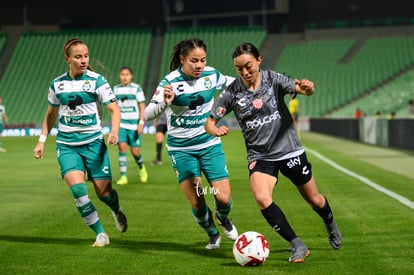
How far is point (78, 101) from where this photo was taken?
931 cm

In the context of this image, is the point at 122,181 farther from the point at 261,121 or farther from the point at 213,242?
the point at 261,121

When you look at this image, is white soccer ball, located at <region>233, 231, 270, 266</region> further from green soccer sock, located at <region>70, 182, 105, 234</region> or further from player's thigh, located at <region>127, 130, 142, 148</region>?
player's thigh, located at <region>127, 130, 142, 148</region>

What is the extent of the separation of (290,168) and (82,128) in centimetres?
256

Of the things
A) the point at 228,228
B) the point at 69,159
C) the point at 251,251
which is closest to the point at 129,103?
the point at 69,159

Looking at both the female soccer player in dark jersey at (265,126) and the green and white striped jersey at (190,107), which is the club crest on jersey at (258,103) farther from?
the green and white striped jersey at (190,107)

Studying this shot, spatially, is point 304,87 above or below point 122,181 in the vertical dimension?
above

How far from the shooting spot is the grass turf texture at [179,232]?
7734 mm

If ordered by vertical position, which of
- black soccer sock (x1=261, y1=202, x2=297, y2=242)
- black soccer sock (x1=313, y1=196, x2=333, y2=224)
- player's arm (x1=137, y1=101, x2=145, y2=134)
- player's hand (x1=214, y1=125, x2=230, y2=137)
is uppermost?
player's hand (x1=214, y1=125, x2=230, y2=137)

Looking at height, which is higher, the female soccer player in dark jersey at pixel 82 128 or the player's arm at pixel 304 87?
the player's arm at pixel 304 87

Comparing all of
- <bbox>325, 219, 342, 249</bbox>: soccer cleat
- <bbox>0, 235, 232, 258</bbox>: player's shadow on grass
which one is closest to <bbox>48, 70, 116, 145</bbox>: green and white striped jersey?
<bbox>0, 235, 232, 258</bbox>: player's shadow on grass

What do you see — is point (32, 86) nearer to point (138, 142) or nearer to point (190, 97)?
point (138, 142)

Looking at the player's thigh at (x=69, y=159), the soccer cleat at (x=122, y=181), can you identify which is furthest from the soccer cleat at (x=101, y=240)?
the soccer cleat at (x=122, y=181)

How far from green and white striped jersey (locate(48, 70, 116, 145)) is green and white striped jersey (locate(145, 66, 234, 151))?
0.96 meters

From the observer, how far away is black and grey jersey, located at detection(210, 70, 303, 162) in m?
7.96
